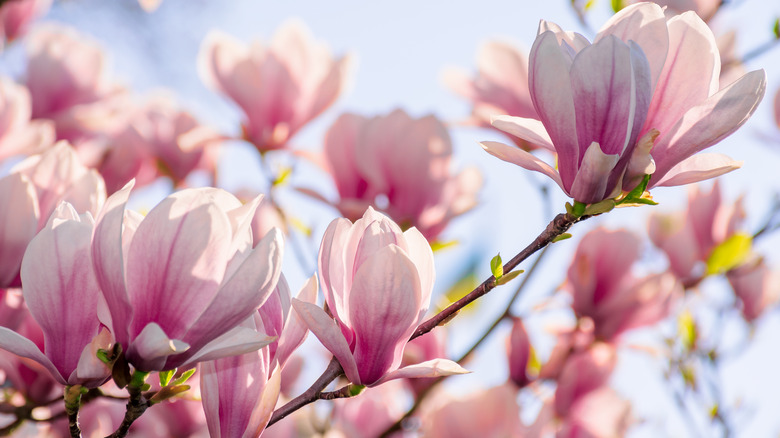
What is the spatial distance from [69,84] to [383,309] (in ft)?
4.04

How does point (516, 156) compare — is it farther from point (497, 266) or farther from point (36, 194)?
point (36, 194)

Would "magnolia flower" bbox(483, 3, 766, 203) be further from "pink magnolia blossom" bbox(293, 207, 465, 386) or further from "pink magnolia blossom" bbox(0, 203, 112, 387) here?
"pink magnolia blossom" bbox(0, 203, 112, 387)

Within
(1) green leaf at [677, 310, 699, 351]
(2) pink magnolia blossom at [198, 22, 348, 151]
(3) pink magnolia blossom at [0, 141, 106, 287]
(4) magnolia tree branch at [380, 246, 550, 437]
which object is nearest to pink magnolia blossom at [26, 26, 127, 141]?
(2) pink magnolia blossom at [198, 22, 348, 151]

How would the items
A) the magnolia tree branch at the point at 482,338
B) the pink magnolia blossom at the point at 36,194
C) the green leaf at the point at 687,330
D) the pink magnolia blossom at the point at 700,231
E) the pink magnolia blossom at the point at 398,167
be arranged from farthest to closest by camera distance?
the green leaf at the point at 687,330, the pink magnolia blossom at the point at 700,231, the pink magnolia blossom at the point at 398,167, the magnolia tree branch at the point at 482,338, the pink magnolia blossom at the point at 36,194

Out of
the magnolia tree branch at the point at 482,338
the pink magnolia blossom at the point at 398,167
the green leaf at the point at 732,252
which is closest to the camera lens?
the magnolia tree branch at the point at 482,338

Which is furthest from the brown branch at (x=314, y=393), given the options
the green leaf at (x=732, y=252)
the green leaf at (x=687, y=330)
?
the green leaf at (x=687, y=330)

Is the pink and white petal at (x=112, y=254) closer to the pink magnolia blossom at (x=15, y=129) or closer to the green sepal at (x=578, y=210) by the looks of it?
the green sepal at (x=578, y=210)

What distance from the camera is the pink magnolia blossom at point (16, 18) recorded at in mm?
1666

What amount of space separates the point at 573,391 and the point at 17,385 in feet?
3.17

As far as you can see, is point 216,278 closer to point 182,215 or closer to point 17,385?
point 182,215

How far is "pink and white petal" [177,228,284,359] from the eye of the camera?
501 mm

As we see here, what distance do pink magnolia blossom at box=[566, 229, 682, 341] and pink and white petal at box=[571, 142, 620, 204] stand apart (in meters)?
0.86

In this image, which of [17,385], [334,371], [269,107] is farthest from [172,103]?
[334,371]

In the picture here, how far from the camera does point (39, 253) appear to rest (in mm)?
530
